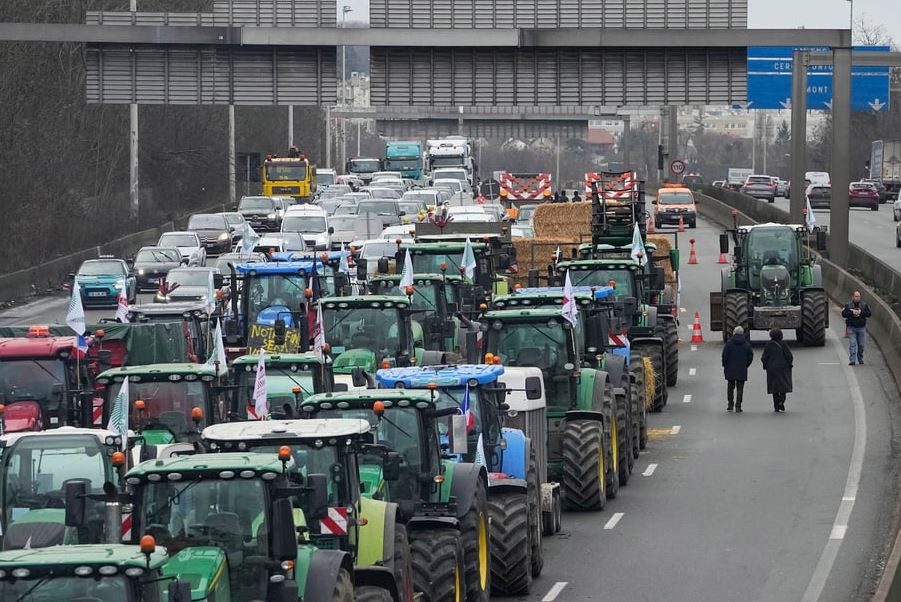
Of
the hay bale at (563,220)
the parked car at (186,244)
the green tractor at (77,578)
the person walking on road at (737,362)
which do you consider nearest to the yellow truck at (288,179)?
the parked car at (186,244)

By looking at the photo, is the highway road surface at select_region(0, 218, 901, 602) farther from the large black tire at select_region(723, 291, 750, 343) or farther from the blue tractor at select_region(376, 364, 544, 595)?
the large black tire at select_region(723, 291, 750, 343)

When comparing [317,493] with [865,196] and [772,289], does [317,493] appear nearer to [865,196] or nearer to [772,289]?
[772,289]

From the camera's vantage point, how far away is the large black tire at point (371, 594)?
41.3 ft

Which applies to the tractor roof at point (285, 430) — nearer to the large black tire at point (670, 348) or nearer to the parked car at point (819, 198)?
the large black tire at point (670, 348)

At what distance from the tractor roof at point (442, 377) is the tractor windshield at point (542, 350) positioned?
13.3ft

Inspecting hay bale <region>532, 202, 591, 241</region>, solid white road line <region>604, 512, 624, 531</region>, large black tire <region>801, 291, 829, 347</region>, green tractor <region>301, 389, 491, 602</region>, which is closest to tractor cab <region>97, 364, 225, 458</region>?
green tractor <region>301, 389, 491, 602</region>

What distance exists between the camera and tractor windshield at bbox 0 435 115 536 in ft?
52.0

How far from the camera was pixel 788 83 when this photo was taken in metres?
58.5

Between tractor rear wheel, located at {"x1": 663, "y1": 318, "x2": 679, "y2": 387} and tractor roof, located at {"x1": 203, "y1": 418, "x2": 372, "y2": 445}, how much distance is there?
19347mm

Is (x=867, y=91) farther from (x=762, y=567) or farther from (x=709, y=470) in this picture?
(x=762, y=567)

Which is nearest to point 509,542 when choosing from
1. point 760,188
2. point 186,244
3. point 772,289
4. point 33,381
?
point 33,381

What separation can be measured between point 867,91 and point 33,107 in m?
29.3

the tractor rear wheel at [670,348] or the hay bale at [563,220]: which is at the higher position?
the hay bale at [563,220]

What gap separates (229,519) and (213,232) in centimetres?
4860
